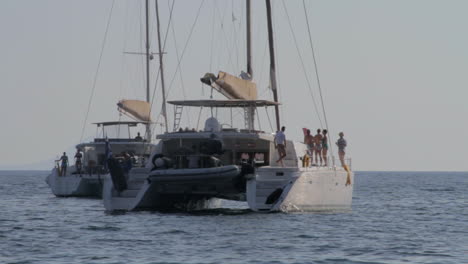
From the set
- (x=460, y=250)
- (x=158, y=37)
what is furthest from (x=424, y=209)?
(x=158, y=37)

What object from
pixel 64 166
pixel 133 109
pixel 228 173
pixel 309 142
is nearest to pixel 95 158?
pixel 64 166

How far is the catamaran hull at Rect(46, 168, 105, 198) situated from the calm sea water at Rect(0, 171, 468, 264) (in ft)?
50.1

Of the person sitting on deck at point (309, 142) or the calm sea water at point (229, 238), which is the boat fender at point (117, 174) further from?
the person sitting on deck at point (309, 142)

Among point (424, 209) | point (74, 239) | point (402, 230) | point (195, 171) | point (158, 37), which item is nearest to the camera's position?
point (74, 239)

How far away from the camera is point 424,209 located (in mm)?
41125

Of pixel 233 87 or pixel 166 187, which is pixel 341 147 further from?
pixel 166 187

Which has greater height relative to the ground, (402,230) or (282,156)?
(282,156)

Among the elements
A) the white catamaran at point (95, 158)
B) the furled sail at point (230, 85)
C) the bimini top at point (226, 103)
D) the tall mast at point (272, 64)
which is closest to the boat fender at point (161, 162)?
the bimini top at point (226, 103)

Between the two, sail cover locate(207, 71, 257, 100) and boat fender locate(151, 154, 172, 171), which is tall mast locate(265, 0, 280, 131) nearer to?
sail cover locate(207, 71, 257, 100)

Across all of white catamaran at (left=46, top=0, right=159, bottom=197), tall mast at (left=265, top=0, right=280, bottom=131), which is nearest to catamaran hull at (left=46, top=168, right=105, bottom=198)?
white catamaran at (left=46, top=0, right=159, bottom=197)

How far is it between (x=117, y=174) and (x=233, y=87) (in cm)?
463

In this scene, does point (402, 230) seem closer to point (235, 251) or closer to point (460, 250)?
point (460, 250)

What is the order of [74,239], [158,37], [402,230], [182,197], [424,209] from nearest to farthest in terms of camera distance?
[74,239]
[402,230]
[182,197]
[424,209]
[158,37]

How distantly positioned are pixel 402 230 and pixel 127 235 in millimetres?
7520
